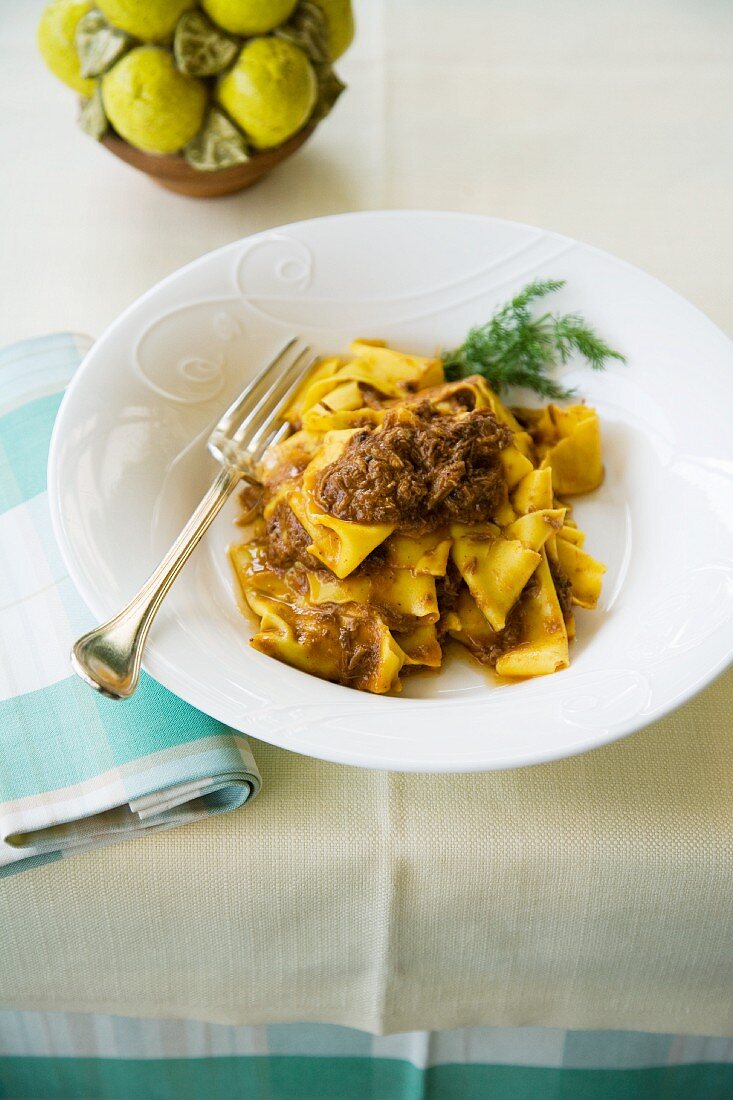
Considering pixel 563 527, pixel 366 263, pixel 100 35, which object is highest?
pixel 100 35

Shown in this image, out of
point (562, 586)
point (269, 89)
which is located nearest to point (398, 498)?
point (562, 586)

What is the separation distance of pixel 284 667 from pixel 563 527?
2.07ft

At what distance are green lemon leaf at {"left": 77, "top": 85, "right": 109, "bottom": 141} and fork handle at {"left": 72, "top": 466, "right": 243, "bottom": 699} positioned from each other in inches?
48.4

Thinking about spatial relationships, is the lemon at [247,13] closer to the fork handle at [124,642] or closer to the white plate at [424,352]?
the white plate at [424,352]

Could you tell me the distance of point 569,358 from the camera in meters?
2.06

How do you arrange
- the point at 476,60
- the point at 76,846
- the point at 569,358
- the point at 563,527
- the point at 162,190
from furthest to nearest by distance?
the point at 476,60 < the point at 162,190 < the point at 569,358 < the point at 563,527 < the point at 76,846

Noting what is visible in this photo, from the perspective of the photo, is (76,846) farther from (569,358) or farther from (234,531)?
(569,358)

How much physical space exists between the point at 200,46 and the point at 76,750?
A: 157 centimetres

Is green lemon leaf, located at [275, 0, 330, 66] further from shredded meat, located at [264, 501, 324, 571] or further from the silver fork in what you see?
shredded meat, located at [264, 501, 324, 571]

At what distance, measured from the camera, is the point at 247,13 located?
213 cm

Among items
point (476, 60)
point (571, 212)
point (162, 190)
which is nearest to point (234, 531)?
point (162, 190)

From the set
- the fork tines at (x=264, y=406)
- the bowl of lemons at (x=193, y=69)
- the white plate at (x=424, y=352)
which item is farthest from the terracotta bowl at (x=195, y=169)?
the fork tines at (x=264, y=406)

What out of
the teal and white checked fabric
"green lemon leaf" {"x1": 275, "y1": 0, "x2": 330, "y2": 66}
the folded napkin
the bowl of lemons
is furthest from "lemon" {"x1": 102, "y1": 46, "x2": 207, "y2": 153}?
the teal and white checked fabric

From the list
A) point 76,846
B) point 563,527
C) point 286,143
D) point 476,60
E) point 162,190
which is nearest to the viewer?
point 76,846
